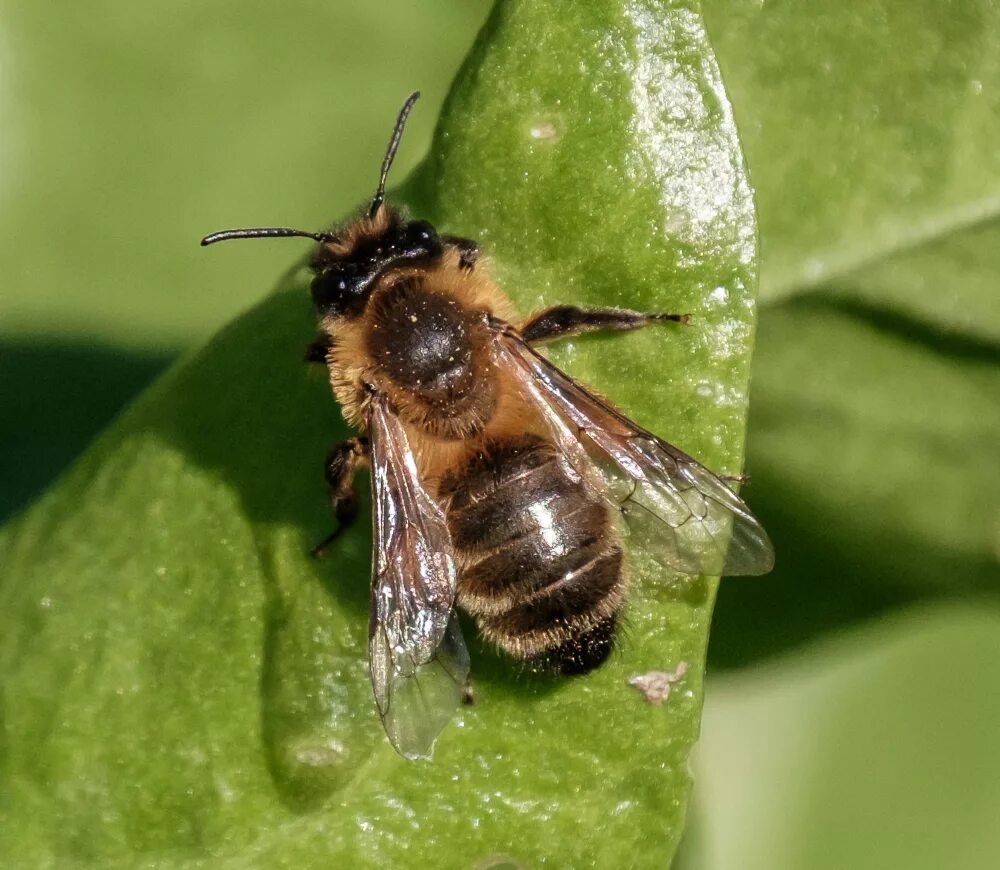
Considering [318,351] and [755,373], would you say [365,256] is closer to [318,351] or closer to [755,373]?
[318,351]

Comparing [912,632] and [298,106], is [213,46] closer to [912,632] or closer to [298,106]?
[298,106]

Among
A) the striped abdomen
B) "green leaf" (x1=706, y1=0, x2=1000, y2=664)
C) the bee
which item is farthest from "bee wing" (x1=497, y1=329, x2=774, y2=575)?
"green leaf" (x1=706, y1=0, x2=1000, y2=664)

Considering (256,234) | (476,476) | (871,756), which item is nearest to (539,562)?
(476,476)

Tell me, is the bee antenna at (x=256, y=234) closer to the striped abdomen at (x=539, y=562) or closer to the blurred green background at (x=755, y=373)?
the striped abdomen at (x=539, y=562)

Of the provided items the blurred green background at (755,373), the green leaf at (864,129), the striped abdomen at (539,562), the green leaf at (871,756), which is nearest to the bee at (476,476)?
the striped abdomen at (539,562)

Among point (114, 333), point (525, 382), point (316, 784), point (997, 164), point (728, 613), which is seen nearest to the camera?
point (316, 784)

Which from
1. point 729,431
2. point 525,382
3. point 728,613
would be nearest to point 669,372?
point 729,431
